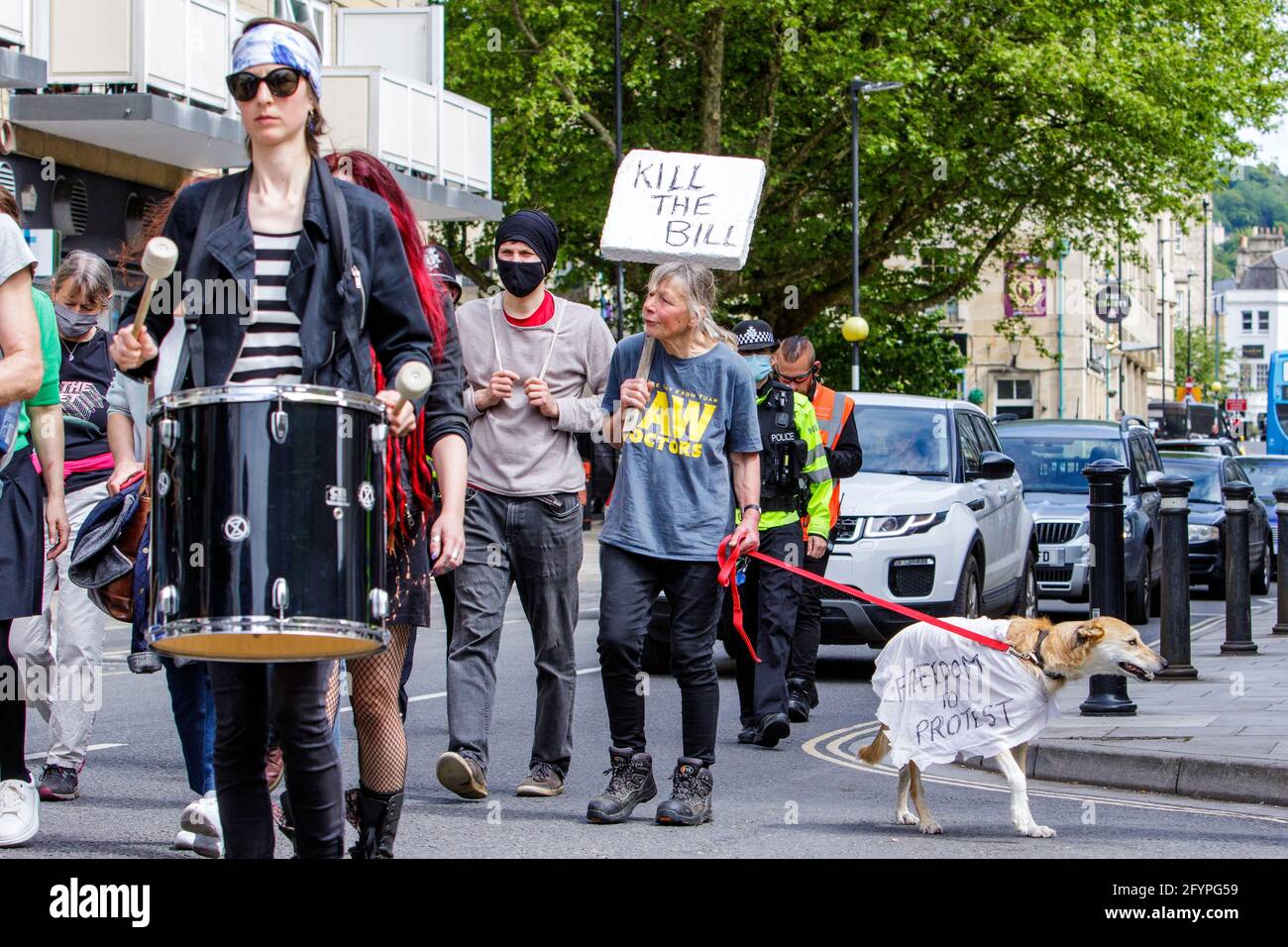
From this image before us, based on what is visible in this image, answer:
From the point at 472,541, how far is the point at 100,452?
1538 millimetres

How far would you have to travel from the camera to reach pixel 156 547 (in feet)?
12.9

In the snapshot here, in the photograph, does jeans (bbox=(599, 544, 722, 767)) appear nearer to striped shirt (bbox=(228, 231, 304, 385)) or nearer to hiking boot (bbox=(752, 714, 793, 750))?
hiking boot (bbox=(752, 714, 793, 750))

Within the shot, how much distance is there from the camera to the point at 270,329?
161 inches

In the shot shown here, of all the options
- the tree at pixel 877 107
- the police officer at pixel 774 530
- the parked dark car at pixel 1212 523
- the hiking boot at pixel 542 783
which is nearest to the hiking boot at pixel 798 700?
the police officer at pixel 774 530

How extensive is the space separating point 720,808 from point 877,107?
2969cm

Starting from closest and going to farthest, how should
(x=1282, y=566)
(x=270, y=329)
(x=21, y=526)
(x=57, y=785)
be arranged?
(x=270, y=329)
(x=21, y=526)
(x=57, y=785)
(x=1282, y=566)

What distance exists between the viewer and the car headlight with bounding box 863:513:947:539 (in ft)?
38.6

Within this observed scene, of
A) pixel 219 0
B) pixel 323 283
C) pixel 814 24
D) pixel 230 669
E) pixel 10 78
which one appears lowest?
pixel 230 669

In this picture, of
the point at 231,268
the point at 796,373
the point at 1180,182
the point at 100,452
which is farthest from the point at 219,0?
the point at 1180,182

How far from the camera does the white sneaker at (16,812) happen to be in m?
5.87

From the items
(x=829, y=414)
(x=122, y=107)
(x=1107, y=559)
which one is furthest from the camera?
(x=122, y=107)

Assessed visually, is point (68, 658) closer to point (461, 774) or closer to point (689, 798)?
point (461, 774)

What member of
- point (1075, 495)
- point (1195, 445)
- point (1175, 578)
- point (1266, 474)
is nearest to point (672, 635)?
point (1175, 578)
